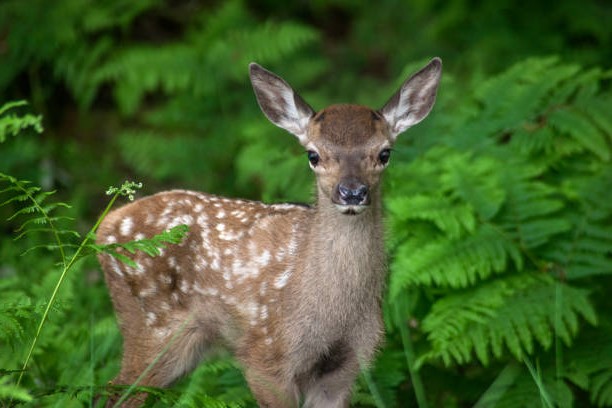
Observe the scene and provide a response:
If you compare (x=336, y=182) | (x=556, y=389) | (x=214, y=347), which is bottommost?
(x=556, y=389)

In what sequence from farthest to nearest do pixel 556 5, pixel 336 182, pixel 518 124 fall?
pixel 556 5, pixel 518 124, pixel 336 182

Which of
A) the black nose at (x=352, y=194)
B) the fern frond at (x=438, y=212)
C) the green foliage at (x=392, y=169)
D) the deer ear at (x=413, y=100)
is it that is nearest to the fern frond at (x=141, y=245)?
the green foliage at (x=392, y=169)

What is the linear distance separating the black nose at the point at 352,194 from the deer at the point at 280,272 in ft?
0.08

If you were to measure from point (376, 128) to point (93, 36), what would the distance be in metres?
4.28

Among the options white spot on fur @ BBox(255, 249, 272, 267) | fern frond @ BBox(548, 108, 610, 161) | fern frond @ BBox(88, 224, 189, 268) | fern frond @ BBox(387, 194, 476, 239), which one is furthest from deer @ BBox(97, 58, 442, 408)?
fern frond @ BBox(548, 108, 610, 161)

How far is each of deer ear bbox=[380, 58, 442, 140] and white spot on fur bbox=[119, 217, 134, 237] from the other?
130cm

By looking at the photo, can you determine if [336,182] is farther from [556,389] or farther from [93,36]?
[93,36]

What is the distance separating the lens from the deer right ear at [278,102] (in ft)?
13.7

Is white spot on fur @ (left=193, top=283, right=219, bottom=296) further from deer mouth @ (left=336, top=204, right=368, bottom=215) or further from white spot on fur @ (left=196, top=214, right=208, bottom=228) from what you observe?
deer mouth @ (left=336, top=204, right=368, bottom=215)

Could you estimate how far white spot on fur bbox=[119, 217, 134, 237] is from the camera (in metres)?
4.21

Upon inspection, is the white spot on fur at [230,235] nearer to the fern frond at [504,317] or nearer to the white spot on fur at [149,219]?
the white spot on fur at [149,219]

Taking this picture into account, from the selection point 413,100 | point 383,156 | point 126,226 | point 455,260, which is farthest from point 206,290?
point 413,100

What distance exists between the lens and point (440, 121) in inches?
214

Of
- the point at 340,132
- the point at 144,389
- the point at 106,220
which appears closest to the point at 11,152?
the point at 106,220
